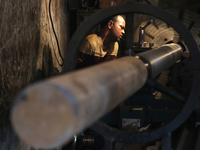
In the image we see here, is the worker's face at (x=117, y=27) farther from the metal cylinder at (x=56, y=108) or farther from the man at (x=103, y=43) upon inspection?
the metal cylinder at (x=56, y=108)

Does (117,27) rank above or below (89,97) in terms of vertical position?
below

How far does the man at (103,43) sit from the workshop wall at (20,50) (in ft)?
1.14

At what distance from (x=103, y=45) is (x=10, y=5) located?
4.39 feet

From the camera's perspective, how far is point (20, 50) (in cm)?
140

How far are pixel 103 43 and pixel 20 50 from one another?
1.21 metres

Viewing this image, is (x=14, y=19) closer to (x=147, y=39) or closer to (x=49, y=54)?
(x=49, y=54)

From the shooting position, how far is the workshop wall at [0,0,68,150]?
4.02 feet

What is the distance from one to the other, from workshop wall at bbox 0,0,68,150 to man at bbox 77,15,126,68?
35cm

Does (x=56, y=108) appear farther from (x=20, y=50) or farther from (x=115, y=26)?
(x=115, y=26)

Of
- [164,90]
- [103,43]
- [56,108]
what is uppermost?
[56,108]

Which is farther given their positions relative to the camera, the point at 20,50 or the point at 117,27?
the point at 117,27

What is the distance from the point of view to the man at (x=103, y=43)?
88.9 inches

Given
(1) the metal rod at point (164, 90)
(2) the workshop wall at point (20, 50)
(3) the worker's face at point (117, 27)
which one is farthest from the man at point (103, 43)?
(1) the metal rod at point (164, 90)

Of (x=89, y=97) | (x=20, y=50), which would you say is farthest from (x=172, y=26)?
(x=20, y=50)
